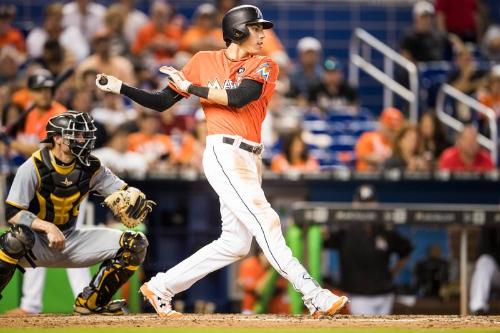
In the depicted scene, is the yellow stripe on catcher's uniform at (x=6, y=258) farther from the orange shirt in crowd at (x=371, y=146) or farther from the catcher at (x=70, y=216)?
the orange shirt in crowd at (x=371, y=146)

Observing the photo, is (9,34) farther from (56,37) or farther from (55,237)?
(55,237)

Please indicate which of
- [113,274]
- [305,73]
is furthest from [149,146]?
[113,274]

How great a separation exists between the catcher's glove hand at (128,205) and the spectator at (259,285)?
3.22 meters

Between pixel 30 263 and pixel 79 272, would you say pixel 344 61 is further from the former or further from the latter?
pixel 30 263

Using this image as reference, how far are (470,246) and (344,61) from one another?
5.43 m

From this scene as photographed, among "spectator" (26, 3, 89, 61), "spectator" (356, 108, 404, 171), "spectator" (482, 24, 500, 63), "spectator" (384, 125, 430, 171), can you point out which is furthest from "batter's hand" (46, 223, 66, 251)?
"spectator" (482, 24, 500, 63)

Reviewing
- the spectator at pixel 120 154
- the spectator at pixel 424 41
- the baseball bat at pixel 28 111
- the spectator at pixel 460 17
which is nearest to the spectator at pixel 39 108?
the baseball bat at pixel 28 111

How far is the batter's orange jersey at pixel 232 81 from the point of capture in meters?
7.05

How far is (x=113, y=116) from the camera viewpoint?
12477 millimetres

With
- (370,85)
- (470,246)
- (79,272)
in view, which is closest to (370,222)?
(470,246)

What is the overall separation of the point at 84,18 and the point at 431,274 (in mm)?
5862

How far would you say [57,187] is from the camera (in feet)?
23.8

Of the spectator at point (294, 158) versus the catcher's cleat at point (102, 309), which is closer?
the catcher's cleat at point (102, 309)

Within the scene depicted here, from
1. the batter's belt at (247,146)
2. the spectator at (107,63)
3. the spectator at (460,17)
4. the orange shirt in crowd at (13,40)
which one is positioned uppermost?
the spectator at (460,17)
